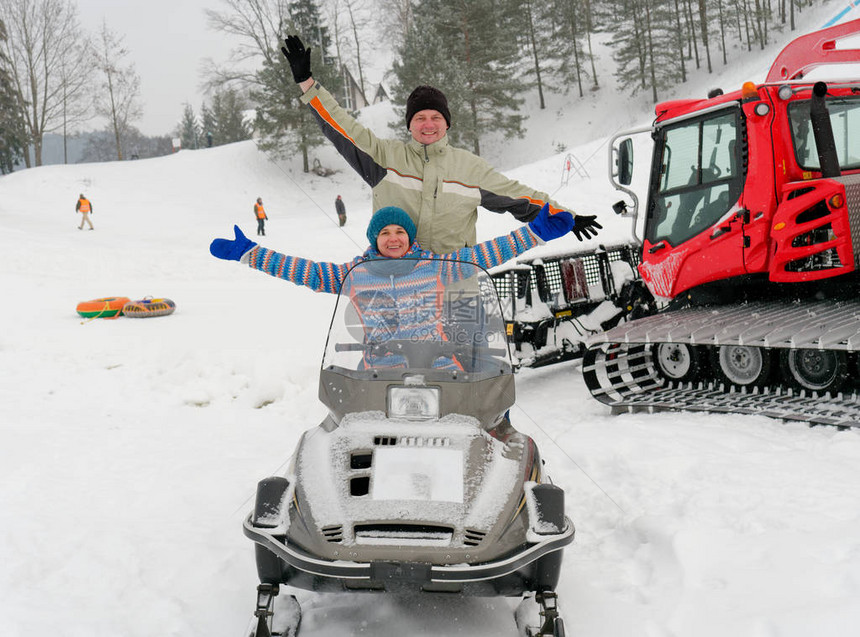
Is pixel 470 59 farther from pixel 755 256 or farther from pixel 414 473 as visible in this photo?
pixel 414 473

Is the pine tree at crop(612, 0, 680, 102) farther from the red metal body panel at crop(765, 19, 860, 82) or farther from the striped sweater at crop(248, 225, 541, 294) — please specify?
the striped sweater at crop(248, 225, 541, 294)

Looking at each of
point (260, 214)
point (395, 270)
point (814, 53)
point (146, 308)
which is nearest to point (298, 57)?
point (395, 270)

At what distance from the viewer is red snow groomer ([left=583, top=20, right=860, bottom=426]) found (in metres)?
5.25

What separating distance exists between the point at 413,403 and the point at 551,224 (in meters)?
1.32

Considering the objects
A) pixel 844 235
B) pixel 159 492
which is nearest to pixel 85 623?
pixel 159 492

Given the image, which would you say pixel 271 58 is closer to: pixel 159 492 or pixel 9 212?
pixel 9 212

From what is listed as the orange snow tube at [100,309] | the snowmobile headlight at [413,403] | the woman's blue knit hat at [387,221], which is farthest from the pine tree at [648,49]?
the snowmobile headlight at [413,403]

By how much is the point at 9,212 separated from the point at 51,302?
1807 centimetres

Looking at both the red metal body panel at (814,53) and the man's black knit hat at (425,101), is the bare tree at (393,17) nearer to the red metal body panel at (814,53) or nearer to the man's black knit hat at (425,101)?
the red metal body panel at (814,53)

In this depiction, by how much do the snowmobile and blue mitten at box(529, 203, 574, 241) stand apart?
46cm

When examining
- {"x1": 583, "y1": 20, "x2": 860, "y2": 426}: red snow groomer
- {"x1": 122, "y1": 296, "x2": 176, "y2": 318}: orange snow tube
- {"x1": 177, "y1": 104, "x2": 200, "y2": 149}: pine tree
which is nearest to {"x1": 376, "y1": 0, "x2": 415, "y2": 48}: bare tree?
{"x1": 177, "y1": 104, "x2": 200, "y2": 149}: pine tree

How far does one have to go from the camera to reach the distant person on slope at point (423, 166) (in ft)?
14.1

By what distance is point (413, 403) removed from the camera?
3.04 metres

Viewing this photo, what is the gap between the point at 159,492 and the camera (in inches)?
177
